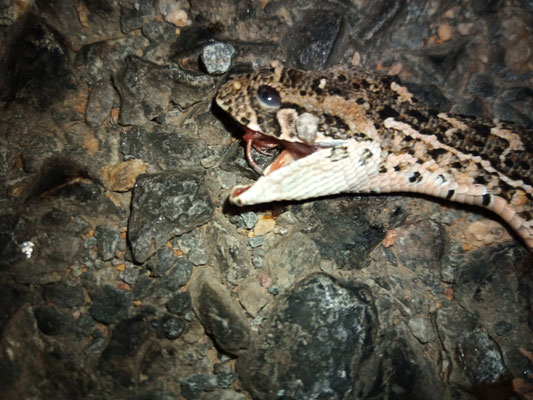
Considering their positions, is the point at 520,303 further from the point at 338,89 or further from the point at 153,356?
the point at 153,356

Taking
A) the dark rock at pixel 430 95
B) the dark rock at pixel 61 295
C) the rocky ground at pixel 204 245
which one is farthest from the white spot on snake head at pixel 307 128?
the dark rock at pixel 61 295

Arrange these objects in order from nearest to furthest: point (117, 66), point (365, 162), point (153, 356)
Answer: point (365, 162), point (153, 356), point (117, 66)

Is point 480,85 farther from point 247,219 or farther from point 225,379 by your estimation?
point 225,379

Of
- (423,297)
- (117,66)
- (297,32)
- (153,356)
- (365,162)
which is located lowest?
(423,297)

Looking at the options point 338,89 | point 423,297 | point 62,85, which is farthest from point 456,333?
point 62,85

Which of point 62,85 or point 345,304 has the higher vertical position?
point 62,85

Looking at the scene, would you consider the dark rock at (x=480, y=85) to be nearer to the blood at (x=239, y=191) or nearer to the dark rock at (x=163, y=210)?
the blood at (x=239, y=191)

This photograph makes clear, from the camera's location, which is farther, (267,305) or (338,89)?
(267,305)
